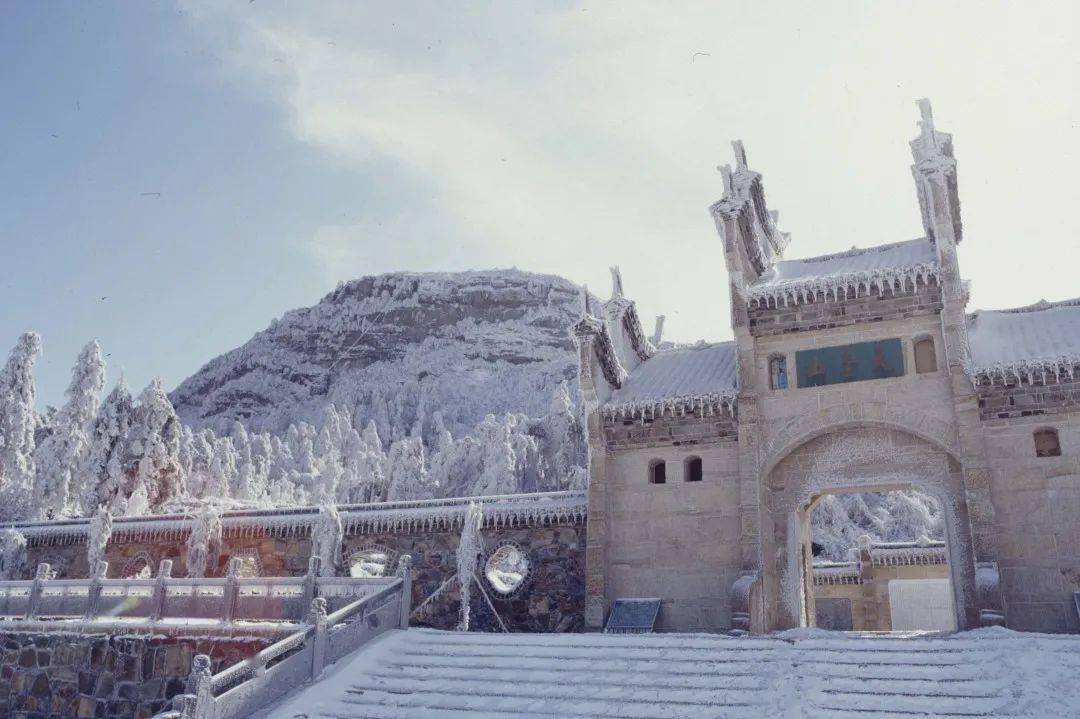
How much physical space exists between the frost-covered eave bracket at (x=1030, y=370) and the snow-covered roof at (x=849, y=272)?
3.03 meters

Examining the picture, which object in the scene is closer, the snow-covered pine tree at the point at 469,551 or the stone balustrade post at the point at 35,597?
the stone balustrade post at the point at 35,597

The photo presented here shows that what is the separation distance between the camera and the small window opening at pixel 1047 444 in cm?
2148

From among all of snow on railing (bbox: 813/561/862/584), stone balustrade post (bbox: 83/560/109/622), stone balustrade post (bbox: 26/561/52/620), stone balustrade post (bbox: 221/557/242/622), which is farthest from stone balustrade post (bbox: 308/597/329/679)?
snow on railing (bbox: 813/561/862/584)

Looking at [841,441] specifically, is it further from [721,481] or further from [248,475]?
[248,475]

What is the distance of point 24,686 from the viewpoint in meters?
22.6

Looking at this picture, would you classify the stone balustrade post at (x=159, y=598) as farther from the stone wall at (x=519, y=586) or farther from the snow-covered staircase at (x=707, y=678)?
the stone wall at (x=519, y=586)

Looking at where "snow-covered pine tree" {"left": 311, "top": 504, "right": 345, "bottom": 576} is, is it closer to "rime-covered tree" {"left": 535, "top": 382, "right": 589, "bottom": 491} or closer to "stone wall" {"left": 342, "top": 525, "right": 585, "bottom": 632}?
"stone wall" {"left": 342, "top": 525, "right": 585, "bottom": 632}

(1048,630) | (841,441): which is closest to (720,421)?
(841,441)

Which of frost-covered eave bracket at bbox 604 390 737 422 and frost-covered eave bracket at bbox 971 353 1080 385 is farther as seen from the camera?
frost-covered eave bracket at bbox 604 390 737 422

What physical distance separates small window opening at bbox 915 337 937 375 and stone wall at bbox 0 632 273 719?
1787 centimetres

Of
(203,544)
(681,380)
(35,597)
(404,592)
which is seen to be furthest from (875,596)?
(35,597)

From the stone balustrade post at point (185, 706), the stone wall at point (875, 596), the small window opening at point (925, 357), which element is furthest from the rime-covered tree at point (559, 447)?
the stone balustrade post at point (185, 706)

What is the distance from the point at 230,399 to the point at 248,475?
255ft

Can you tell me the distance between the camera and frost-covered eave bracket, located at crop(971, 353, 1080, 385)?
70.7 feet
